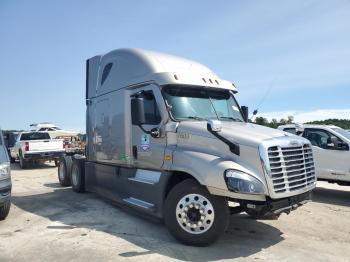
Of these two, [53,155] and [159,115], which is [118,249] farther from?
[53,155]

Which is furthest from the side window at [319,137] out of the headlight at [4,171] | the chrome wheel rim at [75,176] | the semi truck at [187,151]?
the headlight at [4,171]

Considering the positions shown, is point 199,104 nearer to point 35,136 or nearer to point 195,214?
point 195,214

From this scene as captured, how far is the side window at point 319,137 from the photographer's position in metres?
11.1

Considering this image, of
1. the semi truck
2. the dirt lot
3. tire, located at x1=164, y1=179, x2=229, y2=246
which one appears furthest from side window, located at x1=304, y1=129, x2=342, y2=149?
tire, located at x1=164, y1=179, x2=229, y2=246

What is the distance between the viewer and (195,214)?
6.10m

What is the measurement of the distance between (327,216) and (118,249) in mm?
4847

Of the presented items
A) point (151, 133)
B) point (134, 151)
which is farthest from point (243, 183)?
point (134, 151)

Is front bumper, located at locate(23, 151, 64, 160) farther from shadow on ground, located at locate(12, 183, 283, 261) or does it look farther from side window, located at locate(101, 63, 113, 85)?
side window, located at locate(101, 63, 113, 85)

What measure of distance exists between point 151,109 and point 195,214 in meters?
2.15

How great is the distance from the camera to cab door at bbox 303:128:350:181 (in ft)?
34.6

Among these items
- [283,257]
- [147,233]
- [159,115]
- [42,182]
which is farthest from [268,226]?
[42,182]

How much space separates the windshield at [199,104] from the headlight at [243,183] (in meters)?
1.62

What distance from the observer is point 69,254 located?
5.63 metres

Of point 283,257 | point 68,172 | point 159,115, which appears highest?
point 159,115
